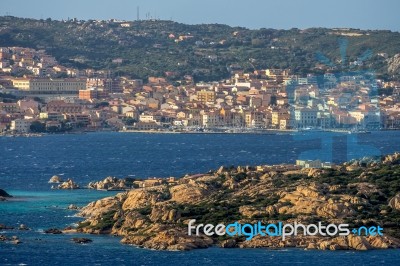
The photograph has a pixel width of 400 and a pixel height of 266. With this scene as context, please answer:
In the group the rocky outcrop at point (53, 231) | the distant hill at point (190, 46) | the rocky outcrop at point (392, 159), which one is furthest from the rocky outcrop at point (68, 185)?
the distant hill at point (190, 46)

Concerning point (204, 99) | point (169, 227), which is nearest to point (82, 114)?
point (204, 99)

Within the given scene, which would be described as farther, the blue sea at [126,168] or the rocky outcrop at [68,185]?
the rocky outcrop at [68,185]

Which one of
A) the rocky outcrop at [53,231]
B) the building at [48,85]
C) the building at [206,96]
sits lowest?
the rocky outcrop at [53,231]

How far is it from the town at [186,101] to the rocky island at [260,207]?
5022 cm

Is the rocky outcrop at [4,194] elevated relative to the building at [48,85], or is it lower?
lower

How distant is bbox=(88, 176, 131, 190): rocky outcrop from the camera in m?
52.9

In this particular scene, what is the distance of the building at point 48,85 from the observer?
113181 mm

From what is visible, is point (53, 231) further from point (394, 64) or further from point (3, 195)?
point (394, 64)

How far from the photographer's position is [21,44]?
436ft

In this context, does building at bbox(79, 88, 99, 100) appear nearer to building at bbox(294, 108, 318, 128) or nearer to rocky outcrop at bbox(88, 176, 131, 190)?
building at bbox(294, 108, 318, 128)

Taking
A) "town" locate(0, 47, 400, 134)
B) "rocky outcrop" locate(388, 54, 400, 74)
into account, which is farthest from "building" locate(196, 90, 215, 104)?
"rocky outcrop" locate(388, 54, 400, 74)

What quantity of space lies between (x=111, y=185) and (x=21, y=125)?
42276 millimetres

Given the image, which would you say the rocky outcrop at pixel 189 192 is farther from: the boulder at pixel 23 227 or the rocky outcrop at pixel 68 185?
the rocky outcrop at pixel 68 185

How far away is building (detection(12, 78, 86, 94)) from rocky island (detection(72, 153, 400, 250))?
67473mm
